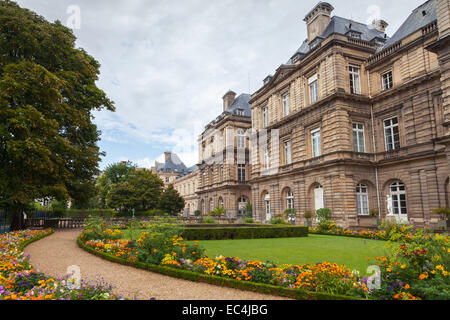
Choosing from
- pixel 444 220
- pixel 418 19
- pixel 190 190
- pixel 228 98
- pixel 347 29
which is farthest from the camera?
pixel 190 190

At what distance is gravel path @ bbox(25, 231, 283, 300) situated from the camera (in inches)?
218

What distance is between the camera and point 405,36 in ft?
67.3

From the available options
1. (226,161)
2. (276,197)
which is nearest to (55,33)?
(276,197)

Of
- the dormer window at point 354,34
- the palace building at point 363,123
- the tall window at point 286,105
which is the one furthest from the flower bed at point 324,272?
the tall window at point 286,105

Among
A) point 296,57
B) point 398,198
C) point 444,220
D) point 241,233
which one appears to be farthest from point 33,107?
point 296,57

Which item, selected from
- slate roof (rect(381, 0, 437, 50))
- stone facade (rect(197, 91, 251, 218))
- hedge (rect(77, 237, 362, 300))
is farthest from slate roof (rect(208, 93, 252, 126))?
hedge (rect(77, 237, 362, 300))

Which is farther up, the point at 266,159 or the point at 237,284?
the point at 266,159

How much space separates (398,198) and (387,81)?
901cm

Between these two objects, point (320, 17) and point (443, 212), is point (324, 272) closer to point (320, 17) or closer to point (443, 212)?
point (443, 212)

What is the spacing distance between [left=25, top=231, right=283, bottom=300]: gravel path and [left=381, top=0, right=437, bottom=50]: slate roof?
876 inches

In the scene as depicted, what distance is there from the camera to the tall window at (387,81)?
21812mm

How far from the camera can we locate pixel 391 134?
847 inches

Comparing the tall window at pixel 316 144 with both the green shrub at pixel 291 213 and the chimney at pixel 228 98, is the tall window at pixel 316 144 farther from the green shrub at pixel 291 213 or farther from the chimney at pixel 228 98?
the chimney at pixel 228 98

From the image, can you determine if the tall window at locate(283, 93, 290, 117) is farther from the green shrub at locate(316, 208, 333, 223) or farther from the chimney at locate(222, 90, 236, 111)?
the chimney at locate(222, 90, 236, 111)
